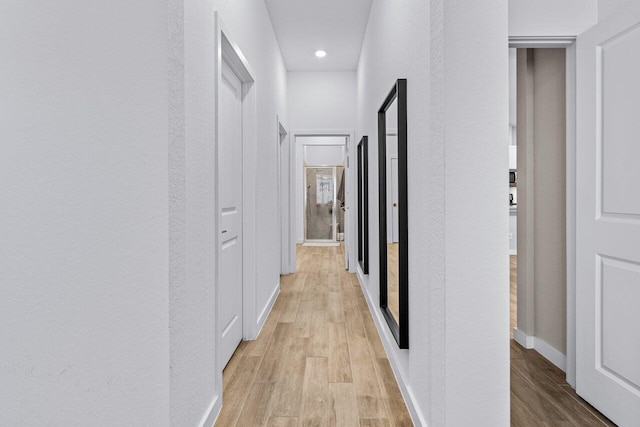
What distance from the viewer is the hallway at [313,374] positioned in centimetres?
179

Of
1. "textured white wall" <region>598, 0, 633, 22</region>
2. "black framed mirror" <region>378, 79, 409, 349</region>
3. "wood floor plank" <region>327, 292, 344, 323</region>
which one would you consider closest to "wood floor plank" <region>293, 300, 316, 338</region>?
"wood floor plank" <region>327, 292, 344, 323</region>

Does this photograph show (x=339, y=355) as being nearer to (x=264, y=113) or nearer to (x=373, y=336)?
(x=373, y=336)

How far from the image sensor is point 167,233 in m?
1.29

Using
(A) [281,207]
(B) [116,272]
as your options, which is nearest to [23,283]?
(B) [116,272]

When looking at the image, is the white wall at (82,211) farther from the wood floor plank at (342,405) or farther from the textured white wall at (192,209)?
the wood floor plank at (342,405)

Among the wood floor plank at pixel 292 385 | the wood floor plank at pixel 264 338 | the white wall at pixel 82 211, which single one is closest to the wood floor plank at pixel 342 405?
the wood floor plank at pixel 292 385

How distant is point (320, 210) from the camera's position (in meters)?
8.40

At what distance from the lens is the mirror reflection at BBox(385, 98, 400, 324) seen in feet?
7.33

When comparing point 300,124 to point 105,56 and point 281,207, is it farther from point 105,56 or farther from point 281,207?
point 105,56

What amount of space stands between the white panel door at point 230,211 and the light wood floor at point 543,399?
5.22ft

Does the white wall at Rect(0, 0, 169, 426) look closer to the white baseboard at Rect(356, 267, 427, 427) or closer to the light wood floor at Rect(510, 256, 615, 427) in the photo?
the white baseboard at Rect(356, 267, 427, 427)

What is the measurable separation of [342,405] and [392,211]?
3.70 feet

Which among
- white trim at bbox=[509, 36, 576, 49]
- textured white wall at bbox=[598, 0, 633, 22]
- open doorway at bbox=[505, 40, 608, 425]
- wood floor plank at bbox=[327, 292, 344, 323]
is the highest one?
textured white wall at bbox=[598, 0, 633, 22]

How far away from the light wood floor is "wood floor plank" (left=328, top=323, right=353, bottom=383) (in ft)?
2.84
